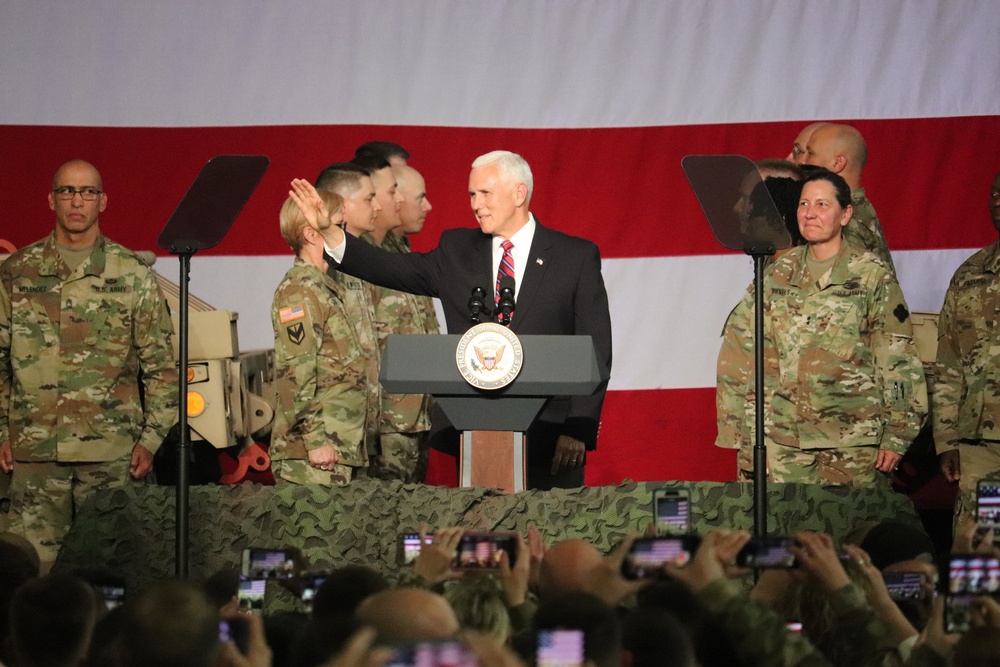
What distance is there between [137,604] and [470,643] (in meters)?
0.63

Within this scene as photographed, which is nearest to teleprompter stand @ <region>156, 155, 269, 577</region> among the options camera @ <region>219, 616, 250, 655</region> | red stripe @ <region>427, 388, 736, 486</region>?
camera @ <region>219, 616, 250, 655</region>

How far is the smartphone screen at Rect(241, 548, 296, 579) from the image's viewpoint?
2868mm

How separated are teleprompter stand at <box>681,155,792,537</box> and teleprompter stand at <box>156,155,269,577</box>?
4.20 feet

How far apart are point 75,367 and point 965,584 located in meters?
3.40

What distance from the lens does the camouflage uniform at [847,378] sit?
4.84 meters

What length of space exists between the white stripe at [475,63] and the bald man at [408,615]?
194 inches

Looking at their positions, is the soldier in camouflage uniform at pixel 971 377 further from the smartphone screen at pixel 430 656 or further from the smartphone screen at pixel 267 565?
the smartphone screen at pixel 430 656

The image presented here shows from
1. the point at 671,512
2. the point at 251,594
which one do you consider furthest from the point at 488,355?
the point at 251,594

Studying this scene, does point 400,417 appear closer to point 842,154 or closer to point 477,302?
point 477,302

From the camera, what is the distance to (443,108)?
684 centimetres

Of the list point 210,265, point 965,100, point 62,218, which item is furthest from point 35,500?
point 965,100

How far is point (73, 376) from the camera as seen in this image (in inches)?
197

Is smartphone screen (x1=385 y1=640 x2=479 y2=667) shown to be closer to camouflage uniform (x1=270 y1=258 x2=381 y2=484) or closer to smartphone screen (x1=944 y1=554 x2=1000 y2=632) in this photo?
smartphone screen (x1=944 y1=554 x2=1000 y2=632)

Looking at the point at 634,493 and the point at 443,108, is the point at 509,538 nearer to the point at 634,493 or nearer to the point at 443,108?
the point at 634,493
